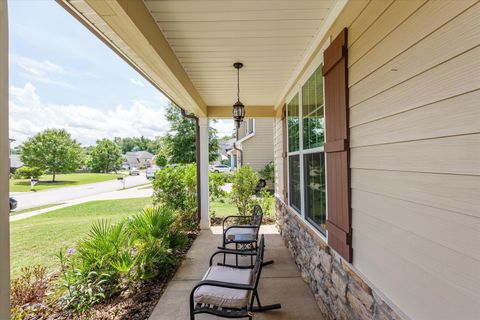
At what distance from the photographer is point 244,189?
645 cm

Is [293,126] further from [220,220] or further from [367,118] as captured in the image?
[220,220]

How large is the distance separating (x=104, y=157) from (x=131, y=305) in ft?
118

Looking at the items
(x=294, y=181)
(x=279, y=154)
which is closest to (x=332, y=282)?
(x=294, y=181)

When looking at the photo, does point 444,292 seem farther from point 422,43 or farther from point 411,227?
point 422,43

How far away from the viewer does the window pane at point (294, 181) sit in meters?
3.93

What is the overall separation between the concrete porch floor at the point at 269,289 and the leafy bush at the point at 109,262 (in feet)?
1.10

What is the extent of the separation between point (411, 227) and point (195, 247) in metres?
3.99

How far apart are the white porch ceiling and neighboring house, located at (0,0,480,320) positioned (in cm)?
2

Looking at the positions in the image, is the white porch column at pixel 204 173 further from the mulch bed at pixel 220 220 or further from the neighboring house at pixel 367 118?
the neighboring house at pixel 367 118

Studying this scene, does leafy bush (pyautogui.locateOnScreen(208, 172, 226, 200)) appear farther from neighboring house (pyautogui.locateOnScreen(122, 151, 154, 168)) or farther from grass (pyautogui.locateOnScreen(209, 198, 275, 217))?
neighboring house (pyautogui.locateOnScreen(122, 151, 154, 168))

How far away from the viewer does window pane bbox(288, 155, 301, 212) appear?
3.93 m

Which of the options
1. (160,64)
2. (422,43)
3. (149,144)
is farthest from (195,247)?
(149,144)

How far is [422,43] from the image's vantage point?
115cm

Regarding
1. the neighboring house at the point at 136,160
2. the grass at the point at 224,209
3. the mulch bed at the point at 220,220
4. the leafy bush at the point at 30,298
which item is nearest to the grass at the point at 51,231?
the leafy bush at the point at 30,298
